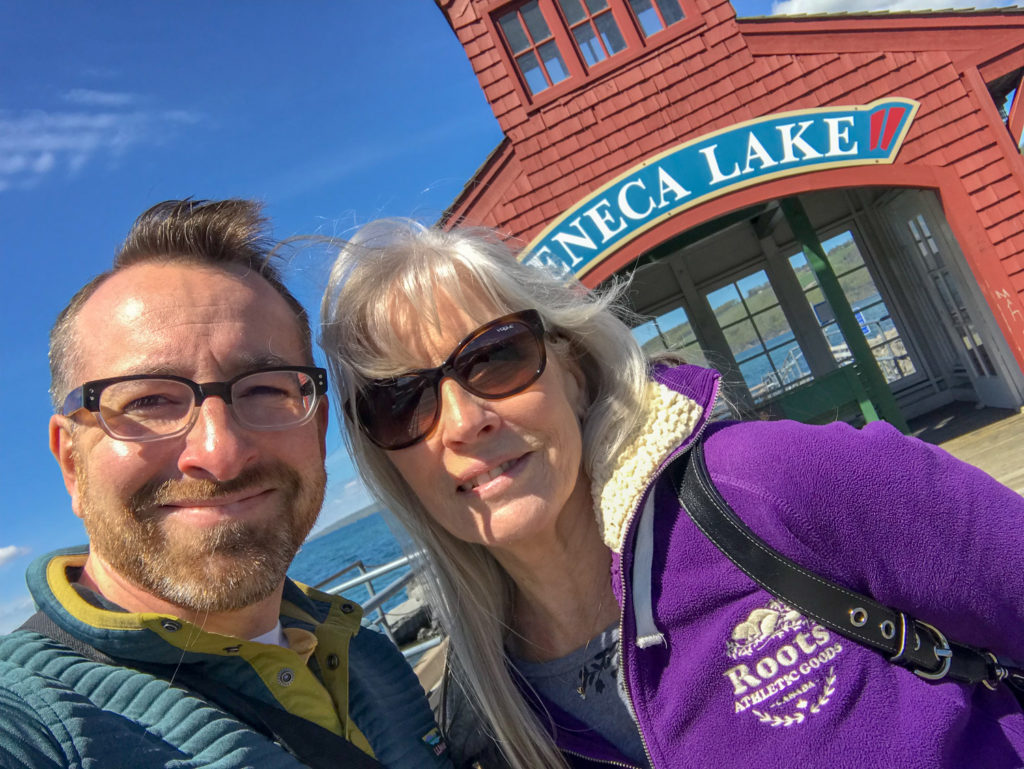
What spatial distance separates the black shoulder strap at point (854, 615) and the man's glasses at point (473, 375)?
586 millimetres

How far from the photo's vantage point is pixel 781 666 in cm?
143

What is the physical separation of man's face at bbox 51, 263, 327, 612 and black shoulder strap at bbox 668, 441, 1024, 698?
0.96 m

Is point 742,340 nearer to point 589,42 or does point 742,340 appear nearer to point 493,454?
point 589,42

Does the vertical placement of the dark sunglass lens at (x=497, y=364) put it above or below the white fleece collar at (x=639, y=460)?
above

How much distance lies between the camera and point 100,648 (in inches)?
49.3

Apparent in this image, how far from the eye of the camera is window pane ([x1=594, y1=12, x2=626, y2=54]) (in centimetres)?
717

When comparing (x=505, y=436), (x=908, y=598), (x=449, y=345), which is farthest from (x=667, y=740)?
(x=449, y=345)

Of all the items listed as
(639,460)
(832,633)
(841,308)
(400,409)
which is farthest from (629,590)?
(841,308)

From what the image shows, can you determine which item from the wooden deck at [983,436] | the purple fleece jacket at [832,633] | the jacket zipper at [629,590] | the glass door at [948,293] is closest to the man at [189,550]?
the jacket zipper at [629,590]

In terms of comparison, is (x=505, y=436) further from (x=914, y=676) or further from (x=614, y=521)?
(x=914, y=676)

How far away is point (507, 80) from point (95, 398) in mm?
6595

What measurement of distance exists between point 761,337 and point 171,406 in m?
9.64

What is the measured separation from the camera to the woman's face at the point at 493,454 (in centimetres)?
167

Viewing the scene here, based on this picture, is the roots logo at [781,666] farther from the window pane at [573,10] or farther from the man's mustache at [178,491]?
the window pane at [573,10]
